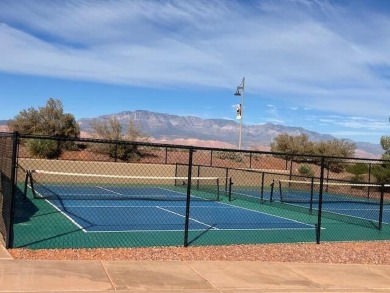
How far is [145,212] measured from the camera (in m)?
18.4

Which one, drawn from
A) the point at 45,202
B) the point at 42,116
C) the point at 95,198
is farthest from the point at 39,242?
the point at 42,116

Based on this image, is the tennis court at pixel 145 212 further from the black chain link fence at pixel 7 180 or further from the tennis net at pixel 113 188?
the black chain link fence at pixel 7 180

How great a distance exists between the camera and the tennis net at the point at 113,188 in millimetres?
22469

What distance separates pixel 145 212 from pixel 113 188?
29.9ft

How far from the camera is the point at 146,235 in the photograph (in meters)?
13.3

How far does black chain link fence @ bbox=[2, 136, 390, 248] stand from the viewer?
12.8 metres

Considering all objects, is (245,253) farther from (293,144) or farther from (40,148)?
(293,144)

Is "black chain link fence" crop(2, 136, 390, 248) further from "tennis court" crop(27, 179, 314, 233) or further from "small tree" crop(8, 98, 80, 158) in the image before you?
"small tree" crop(8, 98, 80, 158)

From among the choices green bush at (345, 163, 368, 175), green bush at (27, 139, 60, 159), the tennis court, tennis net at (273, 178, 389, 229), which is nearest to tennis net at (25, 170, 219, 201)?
the tennis court

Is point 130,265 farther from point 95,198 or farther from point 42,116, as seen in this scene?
point 42,116

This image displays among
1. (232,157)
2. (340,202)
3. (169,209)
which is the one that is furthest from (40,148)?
(232,157)

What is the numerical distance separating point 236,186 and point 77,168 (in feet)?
30.2

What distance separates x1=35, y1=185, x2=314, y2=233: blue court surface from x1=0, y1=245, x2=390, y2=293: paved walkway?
4477 mm

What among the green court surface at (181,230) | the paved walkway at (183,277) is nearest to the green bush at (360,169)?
the green court surface at (181,230)
